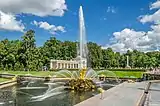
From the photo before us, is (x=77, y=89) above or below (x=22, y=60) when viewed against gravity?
below

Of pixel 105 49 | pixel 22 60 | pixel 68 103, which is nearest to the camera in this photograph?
pixel 68 103

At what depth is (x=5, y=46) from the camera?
61906 mm

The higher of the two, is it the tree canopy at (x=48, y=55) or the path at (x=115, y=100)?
the tree canopy at (x=48, y=55)

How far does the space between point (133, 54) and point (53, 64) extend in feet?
143

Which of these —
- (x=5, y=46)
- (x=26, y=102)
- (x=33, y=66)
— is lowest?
(x=26, y=102)

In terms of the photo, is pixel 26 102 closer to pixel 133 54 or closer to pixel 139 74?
pixel 139 74

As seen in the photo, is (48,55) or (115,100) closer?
(115,100)

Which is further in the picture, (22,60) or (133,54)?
(133,54)

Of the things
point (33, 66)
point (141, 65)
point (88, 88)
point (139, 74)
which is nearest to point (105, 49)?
point (141, 65)

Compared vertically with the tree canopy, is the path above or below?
below

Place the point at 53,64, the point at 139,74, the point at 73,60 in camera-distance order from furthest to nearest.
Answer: the point at 73,60
the point at 53,64
the point at 139,74

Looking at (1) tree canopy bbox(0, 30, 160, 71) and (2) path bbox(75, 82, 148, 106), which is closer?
(2) path bbox(75, 82, 148, 106)

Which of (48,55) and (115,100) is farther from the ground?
(48,55)

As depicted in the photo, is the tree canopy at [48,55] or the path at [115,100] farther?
the tree canopy at [48,55]
